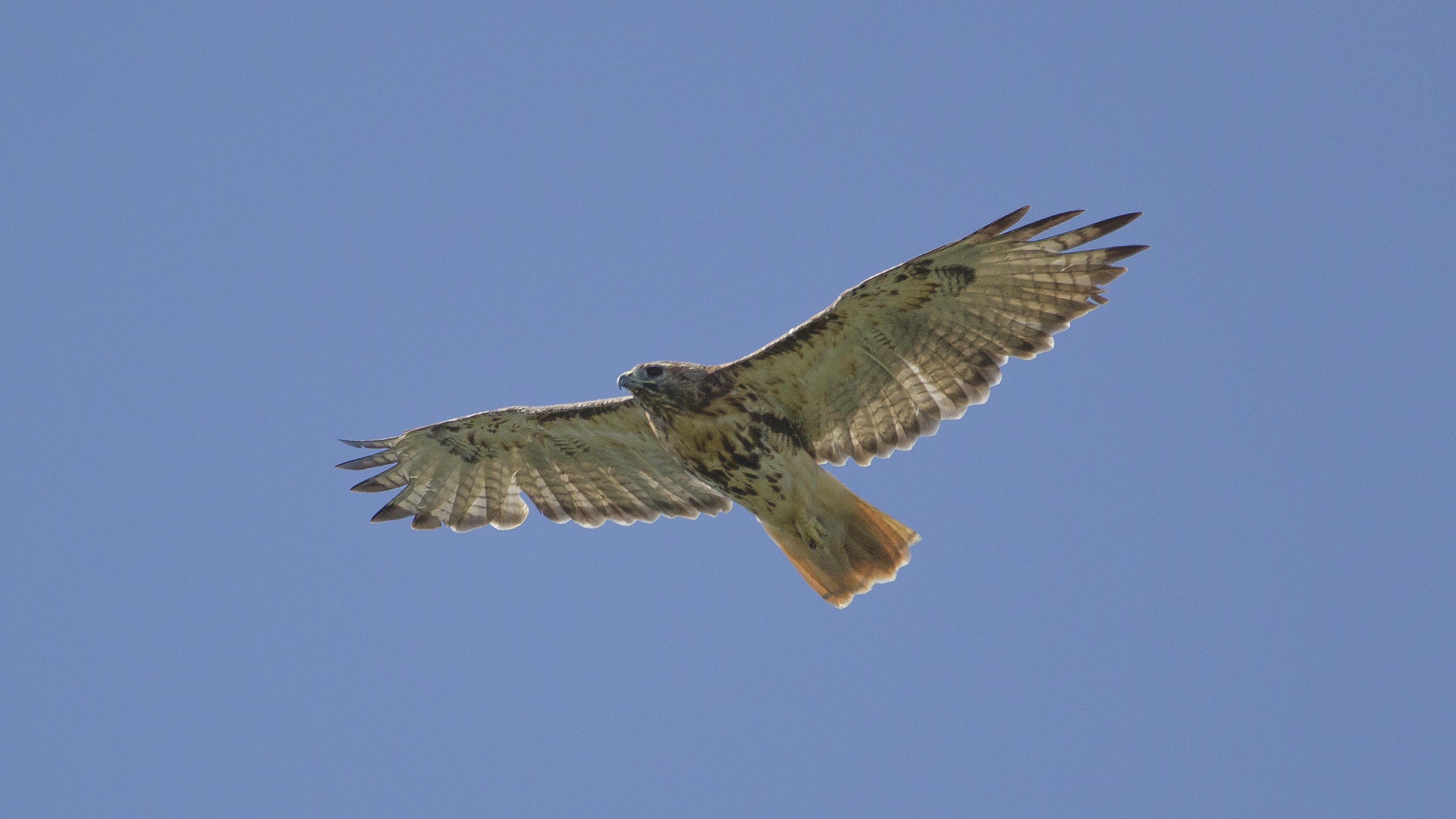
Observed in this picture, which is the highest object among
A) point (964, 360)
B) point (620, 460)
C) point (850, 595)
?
point (620, 460)

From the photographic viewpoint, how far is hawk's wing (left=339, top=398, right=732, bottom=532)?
34.9 ft

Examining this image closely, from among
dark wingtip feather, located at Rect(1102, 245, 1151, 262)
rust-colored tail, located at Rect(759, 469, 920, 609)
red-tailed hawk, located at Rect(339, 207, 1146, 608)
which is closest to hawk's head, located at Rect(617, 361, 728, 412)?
red-tailed hawk, located at Rect(339, 207, 1146, 608)

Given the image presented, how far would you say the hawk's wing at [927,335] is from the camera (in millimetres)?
8898

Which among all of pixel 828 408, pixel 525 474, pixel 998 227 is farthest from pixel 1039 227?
pixel 525 474

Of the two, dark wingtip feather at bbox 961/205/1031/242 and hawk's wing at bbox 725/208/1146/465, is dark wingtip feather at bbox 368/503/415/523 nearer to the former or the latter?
hawk's wing at bbox 725/208/1146/465

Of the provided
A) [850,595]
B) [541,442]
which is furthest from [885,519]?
[541,442]

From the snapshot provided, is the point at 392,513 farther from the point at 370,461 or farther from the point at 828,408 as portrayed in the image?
the point at 828,408

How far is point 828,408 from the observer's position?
32.0 ft

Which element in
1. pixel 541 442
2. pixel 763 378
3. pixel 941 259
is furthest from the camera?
pixel 541 442

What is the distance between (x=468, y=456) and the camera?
1098cm

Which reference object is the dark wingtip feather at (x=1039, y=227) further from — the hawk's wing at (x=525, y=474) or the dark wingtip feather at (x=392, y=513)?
the dark wingtip feather at (x=392, y=513)

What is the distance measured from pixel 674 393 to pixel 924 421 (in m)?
1.71

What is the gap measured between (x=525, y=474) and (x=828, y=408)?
106 inches

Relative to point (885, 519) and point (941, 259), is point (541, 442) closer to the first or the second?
point (885, 519)
